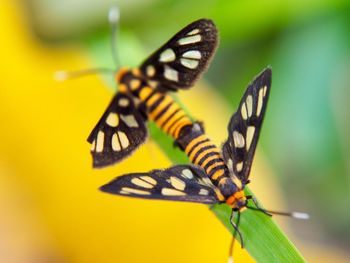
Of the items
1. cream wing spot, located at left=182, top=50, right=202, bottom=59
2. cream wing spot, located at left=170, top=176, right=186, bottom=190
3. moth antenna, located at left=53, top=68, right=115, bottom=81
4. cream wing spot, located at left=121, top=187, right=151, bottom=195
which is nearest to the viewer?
cream wing spot, located at left=121, top=187, right=151, bottom=195

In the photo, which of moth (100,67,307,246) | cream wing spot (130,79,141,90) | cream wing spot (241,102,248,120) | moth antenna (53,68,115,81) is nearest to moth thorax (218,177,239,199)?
moth (100,67,307,246)

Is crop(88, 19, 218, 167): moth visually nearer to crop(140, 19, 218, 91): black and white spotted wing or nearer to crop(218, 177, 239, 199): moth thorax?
crop(140, 19, 218, 91): black and white spotted wing

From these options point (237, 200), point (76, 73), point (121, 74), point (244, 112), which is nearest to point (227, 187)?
point (237, 200)

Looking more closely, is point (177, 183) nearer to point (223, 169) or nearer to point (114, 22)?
point (223, 169)

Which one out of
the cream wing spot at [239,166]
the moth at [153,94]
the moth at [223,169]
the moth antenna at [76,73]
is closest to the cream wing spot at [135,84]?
the moth at [153,94]

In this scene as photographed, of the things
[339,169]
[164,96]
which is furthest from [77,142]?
[339,169]
